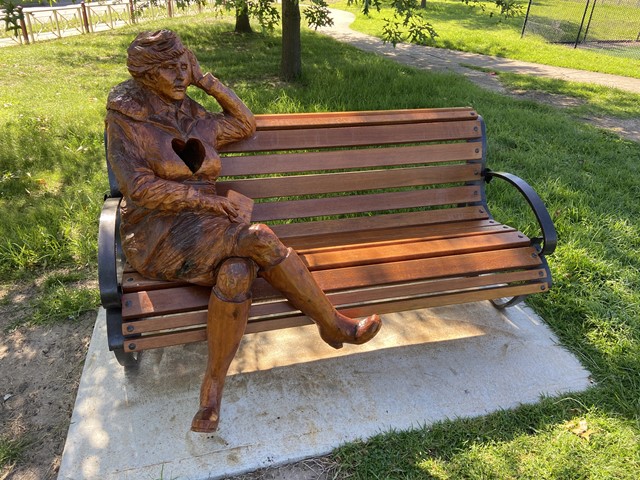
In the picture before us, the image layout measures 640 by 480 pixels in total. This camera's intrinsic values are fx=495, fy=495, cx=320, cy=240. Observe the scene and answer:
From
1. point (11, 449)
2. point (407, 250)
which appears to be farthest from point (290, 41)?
point (11, 449)

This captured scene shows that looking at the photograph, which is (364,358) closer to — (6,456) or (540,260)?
(540,260)

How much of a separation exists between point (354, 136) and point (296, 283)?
3.99ft

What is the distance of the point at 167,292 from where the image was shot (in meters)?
2.25

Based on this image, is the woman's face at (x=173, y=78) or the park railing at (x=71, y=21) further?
the park railing at (x=71, y=21)

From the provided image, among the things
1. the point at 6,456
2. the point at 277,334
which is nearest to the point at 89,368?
the point at 6,456

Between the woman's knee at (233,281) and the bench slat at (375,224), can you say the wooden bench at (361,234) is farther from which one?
the woman's knee at (233,281)

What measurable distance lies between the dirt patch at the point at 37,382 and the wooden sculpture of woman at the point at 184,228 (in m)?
0.84

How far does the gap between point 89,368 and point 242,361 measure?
2.72ft

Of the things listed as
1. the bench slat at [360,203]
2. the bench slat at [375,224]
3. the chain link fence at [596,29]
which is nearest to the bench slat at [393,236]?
the bench slat at [375,224]

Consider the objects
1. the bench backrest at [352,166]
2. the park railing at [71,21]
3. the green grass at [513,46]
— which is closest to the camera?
the bench backrest at [352,166]

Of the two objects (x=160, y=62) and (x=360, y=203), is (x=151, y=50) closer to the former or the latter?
(x=160, y=62)

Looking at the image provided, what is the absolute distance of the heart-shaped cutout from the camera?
2.50 metres

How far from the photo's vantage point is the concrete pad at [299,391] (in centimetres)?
225

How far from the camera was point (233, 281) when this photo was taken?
2094 mm
